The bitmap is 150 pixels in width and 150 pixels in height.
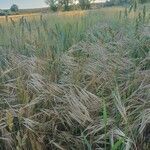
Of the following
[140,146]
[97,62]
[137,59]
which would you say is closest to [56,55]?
[97,62]

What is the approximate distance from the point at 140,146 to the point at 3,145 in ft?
2.46

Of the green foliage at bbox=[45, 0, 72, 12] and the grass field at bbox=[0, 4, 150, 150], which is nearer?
the grass field at bbox=[0, 4, 150, 150]

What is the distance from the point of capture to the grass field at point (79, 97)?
2018 mm

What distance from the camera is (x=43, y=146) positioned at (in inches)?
82.0

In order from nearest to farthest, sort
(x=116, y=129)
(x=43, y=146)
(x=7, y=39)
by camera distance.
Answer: (x=116, y=129), (x=43, y=146), (x=7, y=39)

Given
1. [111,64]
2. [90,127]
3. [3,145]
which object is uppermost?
[111,64]

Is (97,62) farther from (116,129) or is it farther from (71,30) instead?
(71,30)

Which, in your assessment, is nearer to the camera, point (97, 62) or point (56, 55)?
point (97, 62)

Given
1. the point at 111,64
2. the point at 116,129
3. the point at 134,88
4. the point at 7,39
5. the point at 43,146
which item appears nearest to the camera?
the point at 116,129

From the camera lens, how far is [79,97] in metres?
2.25

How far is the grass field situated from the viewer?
6.62 feet

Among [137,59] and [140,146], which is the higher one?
[137,59]

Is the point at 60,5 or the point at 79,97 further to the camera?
the point at 60,5

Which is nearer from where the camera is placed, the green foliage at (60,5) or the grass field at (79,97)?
the grass field at (79,97)
